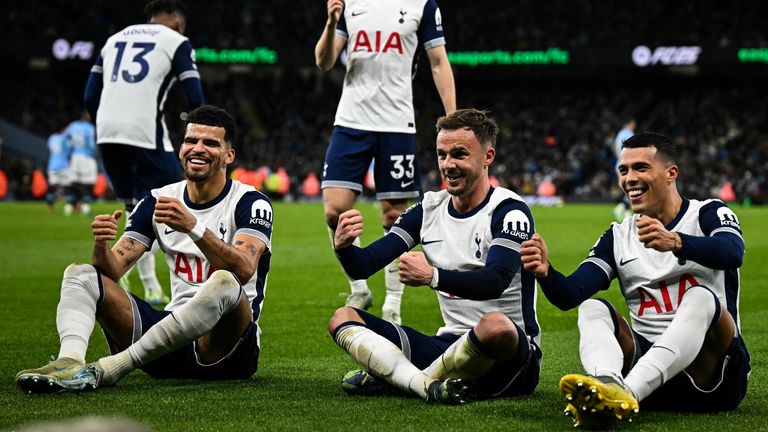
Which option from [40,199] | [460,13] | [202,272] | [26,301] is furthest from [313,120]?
[202,272]

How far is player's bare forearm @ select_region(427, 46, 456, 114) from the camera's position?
7863 millimetres

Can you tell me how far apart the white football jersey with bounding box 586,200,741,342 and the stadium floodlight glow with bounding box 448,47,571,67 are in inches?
1422

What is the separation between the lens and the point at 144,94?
29.3 ft

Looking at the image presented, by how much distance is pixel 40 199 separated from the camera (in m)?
36.2

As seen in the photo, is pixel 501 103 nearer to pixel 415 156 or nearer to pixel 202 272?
pixel 415 156

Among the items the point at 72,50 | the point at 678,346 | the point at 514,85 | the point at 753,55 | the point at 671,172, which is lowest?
the point at 678,346

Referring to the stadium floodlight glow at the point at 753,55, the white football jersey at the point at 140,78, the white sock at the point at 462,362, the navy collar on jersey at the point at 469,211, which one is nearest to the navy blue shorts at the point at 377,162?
the white football jersey at the point at 140,78

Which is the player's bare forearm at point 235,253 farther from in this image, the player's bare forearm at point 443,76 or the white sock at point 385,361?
the player's bare forearm at point 443,76

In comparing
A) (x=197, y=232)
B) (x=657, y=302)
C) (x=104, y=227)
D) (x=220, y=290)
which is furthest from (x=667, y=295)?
(x=104, y=227)

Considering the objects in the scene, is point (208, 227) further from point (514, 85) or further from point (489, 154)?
point (514, 85)

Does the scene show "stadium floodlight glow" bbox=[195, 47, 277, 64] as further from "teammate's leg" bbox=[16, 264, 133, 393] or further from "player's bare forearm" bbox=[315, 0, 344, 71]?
"teammate's leg" bbox=[16, 264, 133, 393]

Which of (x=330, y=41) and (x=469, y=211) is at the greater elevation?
(x=330, y=41)

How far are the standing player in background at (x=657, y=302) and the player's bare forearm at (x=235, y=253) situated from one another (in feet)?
4.50

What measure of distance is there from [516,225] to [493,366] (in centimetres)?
63
